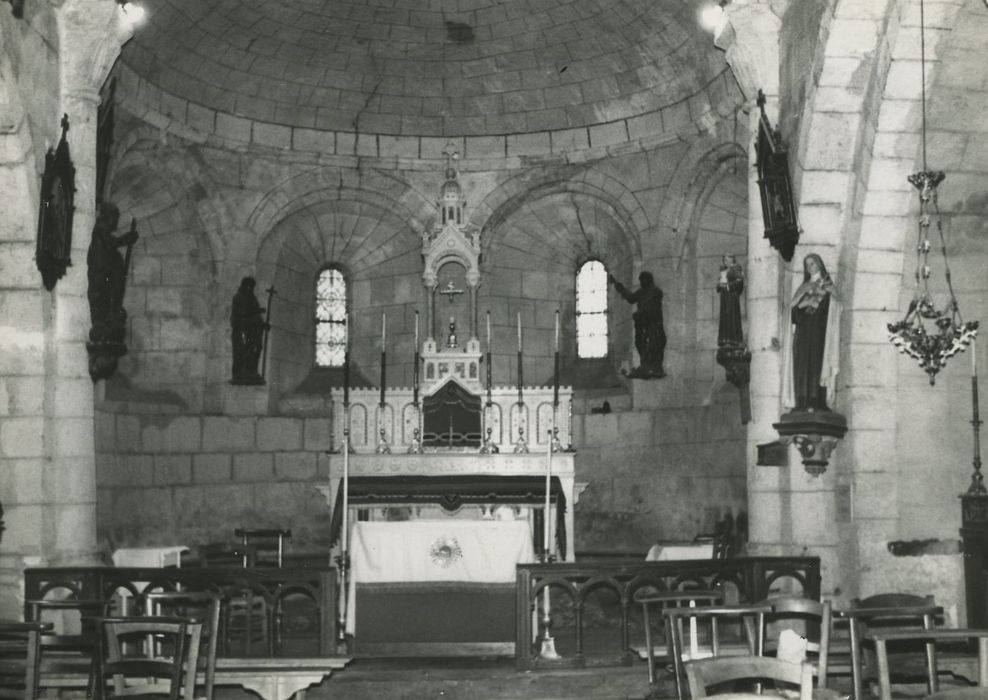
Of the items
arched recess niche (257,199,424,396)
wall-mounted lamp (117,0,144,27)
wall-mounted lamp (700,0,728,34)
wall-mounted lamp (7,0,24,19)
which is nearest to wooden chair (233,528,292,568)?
arched recess niche (257,199,424,396)

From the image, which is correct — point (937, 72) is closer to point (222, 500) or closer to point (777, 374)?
point (777, 374)

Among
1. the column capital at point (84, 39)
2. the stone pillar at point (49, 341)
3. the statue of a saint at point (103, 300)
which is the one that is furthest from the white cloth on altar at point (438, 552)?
the column capital at point (84, 39)

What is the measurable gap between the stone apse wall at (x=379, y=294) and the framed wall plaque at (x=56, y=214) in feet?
9.69

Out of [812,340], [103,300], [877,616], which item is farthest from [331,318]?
[877,616]

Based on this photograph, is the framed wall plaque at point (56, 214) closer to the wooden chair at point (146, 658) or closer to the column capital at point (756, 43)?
the wooden chair at point (146, 658)

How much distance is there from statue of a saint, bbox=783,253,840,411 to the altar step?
230cm

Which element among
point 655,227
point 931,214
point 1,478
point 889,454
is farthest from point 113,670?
point 655,227

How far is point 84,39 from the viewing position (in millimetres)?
11133

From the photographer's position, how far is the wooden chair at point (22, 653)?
235 inches

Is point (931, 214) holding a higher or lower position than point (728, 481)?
higher

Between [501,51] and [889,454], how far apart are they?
6.65 metres

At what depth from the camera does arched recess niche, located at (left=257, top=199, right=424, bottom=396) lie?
615 inches

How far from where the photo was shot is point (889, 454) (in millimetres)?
10297

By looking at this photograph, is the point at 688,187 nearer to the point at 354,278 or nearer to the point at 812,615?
the point at 354,278
